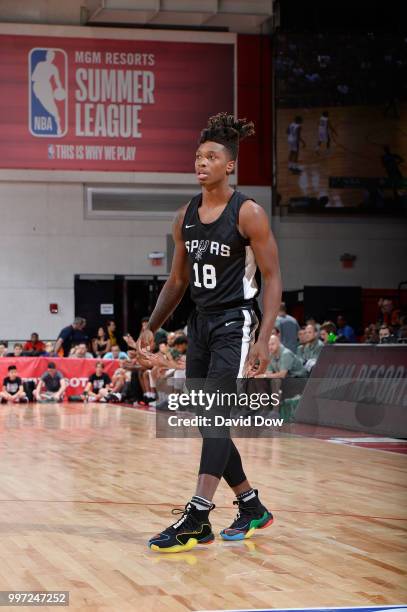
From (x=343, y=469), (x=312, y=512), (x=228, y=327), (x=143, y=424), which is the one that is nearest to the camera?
(x=228, y=327)

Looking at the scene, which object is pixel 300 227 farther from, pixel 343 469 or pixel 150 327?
pixel 150 327

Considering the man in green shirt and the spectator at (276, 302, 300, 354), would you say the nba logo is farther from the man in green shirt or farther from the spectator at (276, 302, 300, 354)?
the man in green shirt

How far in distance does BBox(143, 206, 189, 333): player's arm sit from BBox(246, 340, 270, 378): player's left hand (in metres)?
0.60

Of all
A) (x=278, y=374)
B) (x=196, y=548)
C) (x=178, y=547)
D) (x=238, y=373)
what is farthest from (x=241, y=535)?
(x=278, y=374)

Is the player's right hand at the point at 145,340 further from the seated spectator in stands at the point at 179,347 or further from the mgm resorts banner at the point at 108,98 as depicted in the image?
the mgm resorts banner at the point at 108,98

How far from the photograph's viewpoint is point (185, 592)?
3.65 metres

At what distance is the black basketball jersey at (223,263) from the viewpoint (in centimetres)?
469

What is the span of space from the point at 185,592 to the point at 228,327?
1396mm

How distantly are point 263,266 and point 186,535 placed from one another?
1.28 meters

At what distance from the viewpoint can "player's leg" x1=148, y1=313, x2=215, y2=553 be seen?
4473 millimetres

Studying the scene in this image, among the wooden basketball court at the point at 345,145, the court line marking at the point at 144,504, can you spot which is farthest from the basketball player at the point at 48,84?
the court line marking at the point at 144,504

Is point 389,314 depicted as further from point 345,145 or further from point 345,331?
point 345,145

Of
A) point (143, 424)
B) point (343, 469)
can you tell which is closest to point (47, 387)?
point (143, 424)

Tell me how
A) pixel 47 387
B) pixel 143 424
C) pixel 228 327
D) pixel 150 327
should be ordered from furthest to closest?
pixel 47 387, pixel 143 424, pixel 150 327, pixel 228 327
